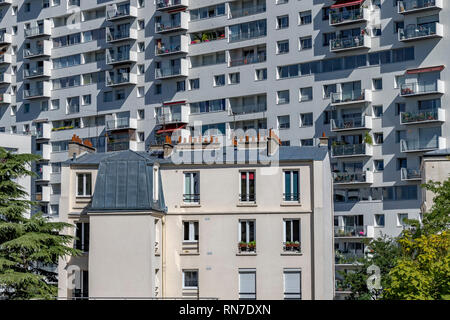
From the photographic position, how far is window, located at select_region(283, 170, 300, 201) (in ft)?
178

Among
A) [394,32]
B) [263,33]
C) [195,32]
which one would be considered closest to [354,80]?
[394,32]

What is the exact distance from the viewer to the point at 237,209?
2160 inches

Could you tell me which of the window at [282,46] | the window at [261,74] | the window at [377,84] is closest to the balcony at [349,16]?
the window at [377,84]

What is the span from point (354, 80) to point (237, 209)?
42462 millimetres

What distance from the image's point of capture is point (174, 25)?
106000mm

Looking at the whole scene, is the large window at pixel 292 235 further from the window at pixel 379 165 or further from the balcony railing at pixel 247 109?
the balcony railing at pixel 247 109

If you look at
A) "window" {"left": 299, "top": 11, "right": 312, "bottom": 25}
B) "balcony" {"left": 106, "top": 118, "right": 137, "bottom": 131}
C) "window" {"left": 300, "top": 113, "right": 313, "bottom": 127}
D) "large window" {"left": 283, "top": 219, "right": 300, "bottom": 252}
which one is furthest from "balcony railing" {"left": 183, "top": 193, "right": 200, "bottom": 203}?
"balcony" {"left": 106, "top": 118, "right": 137, "bottom": 131}

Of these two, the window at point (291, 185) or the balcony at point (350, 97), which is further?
the balcony at point (350, 97)

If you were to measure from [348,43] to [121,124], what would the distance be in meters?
32.1

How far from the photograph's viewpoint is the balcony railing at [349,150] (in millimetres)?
91312

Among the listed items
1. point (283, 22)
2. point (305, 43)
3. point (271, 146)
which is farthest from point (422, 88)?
point (271, 146)

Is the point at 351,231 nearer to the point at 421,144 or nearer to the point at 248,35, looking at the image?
the point at 421,144

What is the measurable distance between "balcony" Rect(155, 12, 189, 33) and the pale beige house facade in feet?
167

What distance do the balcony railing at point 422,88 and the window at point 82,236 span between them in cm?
4443
